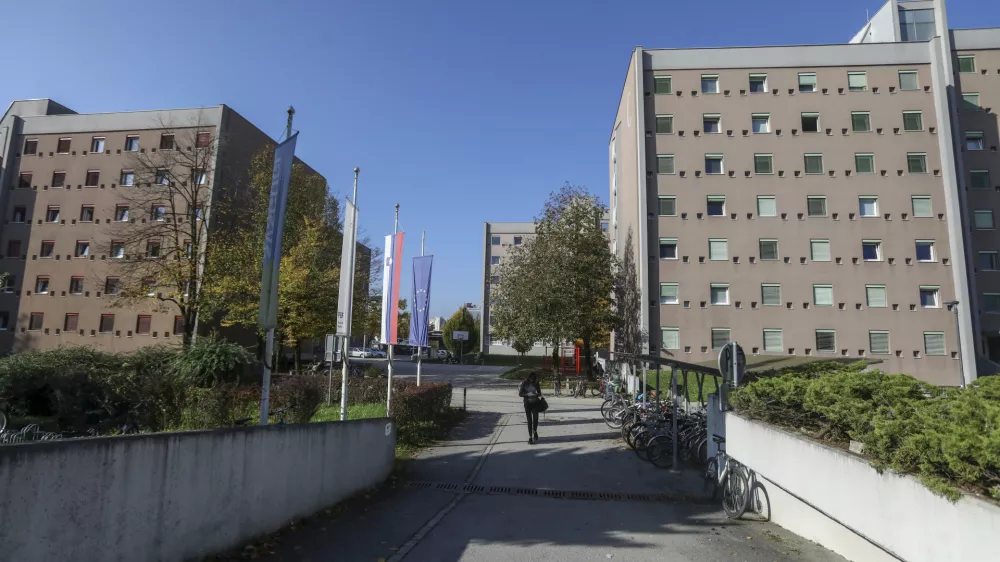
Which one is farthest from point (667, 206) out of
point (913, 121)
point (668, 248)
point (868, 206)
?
point (913, 121)

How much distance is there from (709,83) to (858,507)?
3029cm

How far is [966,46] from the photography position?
1286 inches

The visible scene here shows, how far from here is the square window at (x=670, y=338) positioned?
29719 mm

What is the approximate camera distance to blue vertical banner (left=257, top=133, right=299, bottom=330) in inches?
298

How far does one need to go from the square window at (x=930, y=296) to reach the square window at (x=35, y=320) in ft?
160

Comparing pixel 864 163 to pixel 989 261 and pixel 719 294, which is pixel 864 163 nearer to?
pixel 989 261

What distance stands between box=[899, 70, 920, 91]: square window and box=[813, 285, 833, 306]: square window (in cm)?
1152

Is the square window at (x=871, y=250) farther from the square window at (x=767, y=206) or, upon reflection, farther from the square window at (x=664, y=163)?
the square window at (x=664, y=163)

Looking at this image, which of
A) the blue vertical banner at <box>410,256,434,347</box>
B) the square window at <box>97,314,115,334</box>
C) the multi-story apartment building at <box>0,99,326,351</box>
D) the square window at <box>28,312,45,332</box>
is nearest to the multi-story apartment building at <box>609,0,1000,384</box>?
the blue vertical banner at <box>410,256,434,347</box>

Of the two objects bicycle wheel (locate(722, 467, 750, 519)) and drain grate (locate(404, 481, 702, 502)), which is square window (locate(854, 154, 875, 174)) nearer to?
drain grate (locate(404, 481, 702, 502))

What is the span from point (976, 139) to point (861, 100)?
8.16m

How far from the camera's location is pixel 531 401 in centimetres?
1328

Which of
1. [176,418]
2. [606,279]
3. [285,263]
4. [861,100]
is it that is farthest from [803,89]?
[176,418]

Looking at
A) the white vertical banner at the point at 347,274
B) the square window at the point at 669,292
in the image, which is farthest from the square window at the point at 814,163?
the white vertical banner at the point at 347,274
